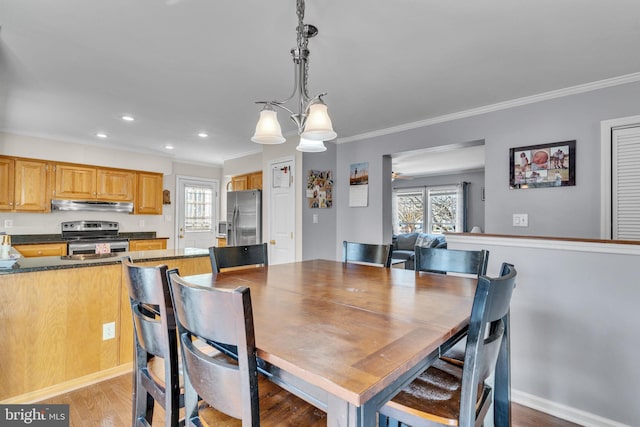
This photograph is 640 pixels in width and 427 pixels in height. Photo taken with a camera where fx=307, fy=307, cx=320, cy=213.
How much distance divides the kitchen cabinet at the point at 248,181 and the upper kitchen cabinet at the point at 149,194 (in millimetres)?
1283

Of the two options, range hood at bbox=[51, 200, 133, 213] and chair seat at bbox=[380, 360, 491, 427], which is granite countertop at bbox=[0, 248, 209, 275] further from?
range hood at bbox=[51, 200, 133, 213]

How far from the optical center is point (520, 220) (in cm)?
290

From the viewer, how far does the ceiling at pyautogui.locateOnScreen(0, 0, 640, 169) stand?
5.50 feet

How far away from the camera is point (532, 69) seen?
2301 millimetres

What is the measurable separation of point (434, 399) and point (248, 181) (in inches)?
190

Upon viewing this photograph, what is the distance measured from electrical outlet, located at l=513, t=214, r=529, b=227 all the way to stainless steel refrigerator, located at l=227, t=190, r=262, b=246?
10.7 ft

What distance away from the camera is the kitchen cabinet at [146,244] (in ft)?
16.3

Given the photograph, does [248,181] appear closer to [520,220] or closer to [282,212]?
[282,212]

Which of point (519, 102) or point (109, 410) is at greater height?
point (519, 102)

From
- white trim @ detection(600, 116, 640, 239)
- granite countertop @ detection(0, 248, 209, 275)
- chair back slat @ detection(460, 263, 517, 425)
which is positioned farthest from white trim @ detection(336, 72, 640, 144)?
granite countertop @ detection(0, 248, 209, 275)

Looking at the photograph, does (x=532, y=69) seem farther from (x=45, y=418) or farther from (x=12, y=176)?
(x=12, y=176)

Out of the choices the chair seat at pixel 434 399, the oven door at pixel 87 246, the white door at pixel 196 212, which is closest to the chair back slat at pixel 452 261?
the chair seat at pixel 434 399

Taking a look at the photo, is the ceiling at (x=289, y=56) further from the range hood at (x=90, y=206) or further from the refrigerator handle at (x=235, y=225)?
the refrigerator handle at (x=235, y=225)

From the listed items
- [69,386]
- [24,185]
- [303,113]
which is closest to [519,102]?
[303,113]
